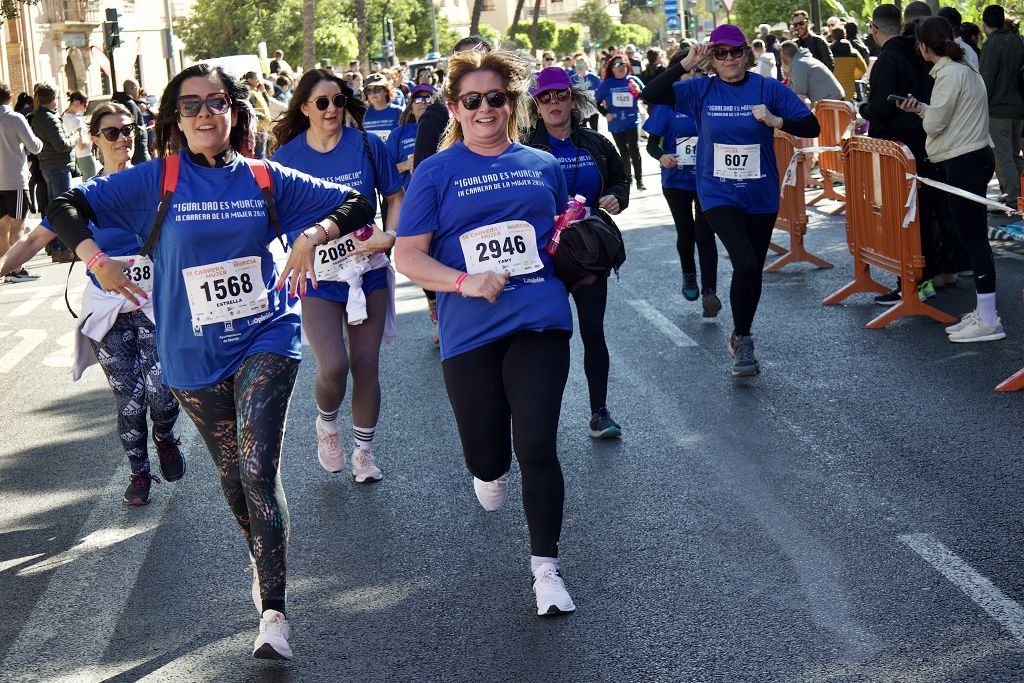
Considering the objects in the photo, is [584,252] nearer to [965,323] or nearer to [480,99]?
[480,99]

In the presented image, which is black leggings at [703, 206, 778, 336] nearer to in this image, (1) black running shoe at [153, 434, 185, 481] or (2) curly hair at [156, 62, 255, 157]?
(1) black running shoe at [153, 434, 185, 481]

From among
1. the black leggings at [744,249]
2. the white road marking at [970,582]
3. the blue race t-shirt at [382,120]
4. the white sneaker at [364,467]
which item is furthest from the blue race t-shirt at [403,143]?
the white road marking at [970,582]

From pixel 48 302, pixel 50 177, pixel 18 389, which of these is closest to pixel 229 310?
pixel 18 389

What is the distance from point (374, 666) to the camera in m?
4.58

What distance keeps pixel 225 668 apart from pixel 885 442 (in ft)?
11.7

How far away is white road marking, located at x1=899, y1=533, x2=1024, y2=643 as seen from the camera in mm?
4555

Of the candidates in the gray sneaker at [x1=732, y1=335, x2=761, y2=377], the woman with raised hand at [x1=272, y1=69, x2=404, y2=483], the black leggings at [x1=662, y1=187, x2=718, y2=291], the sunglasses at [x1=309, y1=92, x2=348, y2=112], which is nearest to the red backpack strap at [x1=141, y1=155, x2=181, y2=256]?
the woman with raised hand at [x1=272, y1=69, x2=404, y2=483]

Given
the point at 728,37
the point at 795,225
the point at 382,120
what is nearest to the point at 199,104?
the point at 728,37

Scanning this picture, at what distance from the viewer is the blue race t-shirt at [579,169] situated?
7.24m

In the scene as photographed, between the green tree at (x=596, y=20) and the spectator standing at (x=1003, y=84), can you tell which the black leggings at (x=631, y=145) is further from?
the green tree at (x=596, y=20)

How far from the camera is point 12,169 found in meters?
17.2

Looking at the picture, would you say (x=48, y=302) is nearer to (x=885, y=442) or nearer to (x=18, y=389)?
(x=18, y=389)

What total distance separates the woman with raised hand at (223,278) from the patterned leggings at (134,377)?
2.09 meters

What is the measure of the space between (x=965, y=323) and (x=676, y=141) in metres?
2.55
